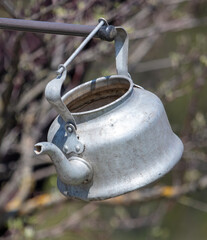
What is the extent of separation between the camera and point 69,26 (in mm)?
1547

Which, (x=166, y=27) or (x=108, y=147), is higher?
Result: (x=108, y=147)

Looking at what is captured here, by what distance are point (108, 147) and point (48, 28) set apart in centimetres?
39

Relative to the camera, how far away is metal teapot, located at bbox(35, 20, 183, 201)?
1.38 meters

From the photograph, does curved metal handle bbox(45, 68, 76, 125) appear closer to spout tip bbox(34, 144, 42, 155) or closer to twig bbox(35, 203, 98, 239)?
spout tip bbox(34, 144, 42, 155)

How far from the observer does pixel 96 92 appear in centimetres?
159

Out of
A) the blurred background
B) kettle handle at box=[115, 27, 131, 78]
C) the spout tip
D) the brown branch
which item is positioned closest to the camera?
the spout tip

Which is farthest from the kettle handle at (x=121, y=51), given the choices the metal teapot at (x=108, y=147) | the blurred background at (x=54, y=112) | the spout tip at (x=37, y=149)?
the blurred background at (x=54, y=112)

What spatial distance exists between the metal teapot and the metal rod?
7.2 inches

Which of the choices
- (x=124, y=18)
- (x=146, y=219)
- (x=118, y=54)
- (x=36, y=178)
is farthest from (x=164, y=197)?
(x=118, y=54)

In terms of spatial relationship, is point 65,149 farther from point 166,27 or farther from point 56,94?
point 166,27

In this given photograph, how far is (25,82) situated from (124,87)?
1.70 metres

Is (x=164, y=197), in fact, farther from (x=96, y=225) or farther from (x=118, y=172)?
(x=118, y=172)

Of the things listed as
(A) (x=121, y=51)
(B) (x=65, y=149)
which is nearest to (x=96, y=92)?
(A) (x=121, y=51)

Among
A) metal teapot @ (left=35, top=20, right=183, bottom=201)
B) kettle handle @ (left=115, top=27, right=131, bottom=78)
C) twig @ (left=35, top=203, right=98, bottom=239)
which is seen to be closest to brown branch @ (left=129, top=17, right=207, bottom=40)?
twig @ (left=35, top=203, right=98, bottom=239)
